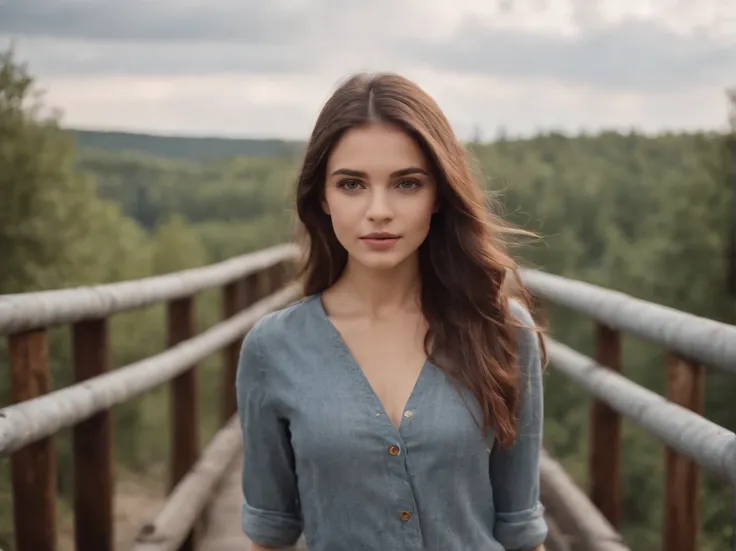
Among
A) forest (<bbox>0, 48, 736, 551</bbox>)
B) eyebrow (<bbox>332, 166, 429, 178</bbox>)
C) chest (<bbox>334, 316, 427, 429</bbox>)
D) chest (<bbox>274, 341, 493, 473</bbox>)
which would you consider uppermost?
eyebrow (<bbox>332, 166, 429, 178</bbox>)

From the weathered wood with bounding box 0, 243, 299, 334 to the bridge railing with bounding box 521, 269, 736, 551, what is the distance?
0.78 metres

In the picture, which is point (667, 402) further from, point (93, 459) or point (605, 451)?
point (93, 459)

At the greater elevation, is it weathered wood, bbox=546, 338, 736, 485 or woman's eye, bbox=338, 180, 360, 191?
woman's eye, bbox=338, 180, 360, 191

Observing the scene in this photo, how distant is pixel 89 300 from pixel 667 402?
129 centimetres

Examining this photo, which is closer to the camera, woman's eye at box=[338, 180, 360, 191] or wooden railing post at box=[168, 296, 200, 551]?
woman's eye at box=[338, 180, 360, 191]

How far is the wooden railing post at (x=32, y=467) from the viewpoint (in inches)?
78.2

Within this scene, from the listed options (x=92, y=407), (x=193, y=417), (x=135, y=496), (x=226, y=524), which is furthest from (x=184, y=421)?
(x=135, y=496)

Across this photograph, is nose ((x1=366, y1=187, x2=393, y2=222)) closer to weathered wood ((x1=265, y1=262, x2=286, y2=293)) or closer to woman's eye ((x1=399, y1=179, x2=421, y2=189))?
woman's eye ((x1=399, y1=179, x2=421, y2=189))

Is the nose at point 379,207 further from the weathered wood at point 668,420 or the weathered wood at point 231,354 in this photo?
the weathered wood at point 231,354

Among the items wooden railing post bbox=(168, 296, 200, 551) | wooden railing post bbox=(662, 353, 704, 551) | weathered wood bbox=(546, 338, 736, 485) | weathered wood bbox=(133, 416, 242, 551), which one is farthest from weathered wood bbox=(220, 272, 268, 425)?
wooden railing post bbox=(662, 353, 704, 551)

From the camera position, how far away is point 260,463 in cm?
172

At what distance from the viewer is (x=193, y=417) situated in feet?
12.6

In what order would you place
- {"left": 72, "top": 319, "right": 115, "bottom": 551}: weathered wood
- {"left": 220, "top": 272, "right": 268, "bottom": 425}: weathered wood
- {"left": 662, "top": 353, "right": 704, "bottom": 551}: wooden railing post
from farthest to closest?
1. {"left": 220, "top": 272, "right": 268, "bottom": 425}: weathered wood
2. {"left": 72, "top": 319, "right": 115, "bottom": 551}: weathered wood
3. {"left": 662, "top": 353, "right": 704, "bottom": 551}: wooden railing post

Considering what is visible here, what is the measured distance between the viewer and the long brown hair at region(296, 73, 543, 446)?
5.32 feet
